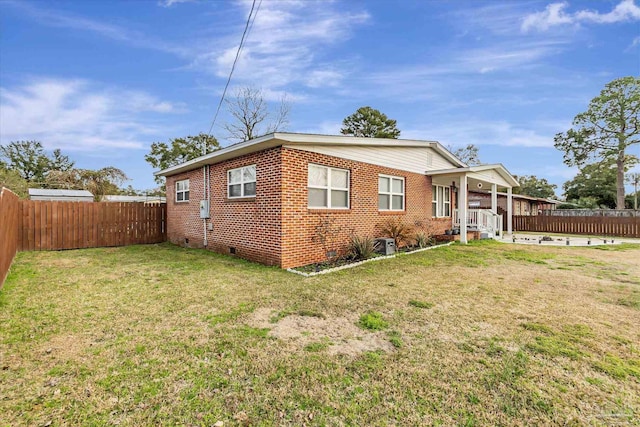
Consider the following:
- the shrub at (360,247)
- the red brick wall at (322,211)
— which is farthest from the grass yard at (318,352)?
the shrub at (360,247)

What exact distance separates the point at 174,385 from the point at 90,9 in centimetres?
1001

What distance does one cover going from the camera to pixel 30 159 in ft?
118

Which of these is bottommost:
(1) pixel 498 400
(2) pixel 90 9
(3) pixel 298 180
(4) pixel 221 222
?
(1) pixel 498 400

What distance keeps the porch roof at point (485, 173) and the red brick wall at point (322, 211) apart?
149 centimetres

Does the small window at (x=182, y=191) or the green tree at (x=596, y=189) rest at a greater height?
the green tree at (x=596, y=189)

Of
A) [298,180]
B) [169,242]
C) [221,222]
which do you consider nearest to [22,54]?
[169,242]

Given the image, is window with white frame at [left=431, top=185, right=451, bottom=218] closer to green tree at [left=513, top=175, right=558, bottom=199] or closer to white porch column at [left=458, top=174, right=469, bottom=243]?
white porch column at [left=458, top=174, right=469, bottom=243]

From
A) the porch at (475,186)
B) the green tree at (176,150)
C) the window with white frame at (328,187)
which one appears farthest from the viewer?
the green tree at (176,150)

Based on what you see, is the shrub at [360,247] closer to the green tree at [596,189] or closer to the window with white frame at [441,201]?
the window with white frame at [441,201]

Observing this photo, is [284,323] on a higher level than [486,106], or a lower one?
lower

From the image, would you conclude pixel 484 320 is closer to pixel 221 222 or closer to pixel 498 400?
pixel 498 400

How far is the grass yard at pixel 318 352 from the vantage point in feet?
6.77

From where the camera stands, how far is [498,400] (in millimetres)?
2164

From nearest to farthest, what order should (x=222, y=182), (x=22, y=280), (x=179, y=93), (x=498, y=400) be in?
(x=498, y=400), (x=22, y=280), (x=222, y=182), (x=179, y=93)
